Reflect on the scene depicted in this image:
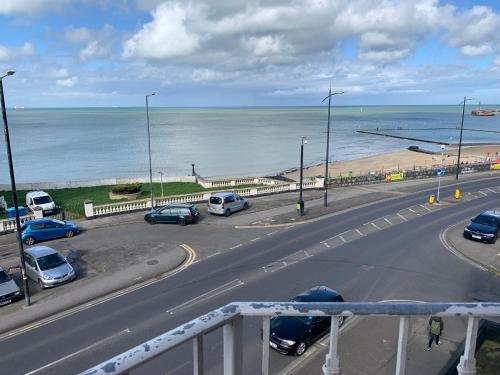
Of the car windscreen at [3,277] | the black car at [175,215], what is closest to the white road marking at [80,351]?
the car windscreen at [3,277]

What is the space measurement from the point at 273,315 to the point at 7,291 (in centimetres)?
1714

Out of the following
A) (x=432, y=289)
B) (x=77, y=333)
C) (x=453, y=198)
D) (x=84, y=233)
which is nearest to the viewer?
(x=77, y=333)

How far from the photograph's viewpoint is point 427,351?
10898 mm

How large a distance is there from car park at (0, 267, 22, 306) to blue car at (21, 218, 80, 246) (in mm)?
7204

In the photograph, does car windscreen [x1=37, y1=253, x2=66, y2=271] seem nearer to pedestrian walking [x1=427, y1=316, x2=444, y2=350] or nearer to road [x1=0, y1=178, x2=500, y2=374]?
road [x1=0, y1=178, x2=500, y2=374]

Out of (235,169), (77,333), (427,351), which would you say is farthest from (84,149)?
(427,351)

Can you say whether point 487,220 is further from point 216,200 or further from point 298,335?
point 298,335

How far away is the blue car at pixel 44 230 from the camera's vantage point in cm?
2322

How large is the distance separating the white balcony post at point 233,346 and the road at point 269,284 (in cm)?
315

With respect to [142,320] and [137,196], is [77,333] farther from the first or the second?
[137,196]

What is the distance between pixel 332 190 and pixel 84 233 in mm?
23941

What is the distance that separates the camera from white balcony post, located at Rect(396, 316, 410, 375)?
2.55m

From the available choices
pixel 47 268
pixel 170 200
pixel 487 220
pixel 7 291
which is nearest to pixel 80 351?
pixel 7 291

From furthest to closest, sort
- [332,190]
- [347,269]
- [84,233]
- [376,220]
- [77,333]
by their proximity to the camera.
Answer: [332,190] < [376,220] < [84,233] < [347,269] < [77,333]
